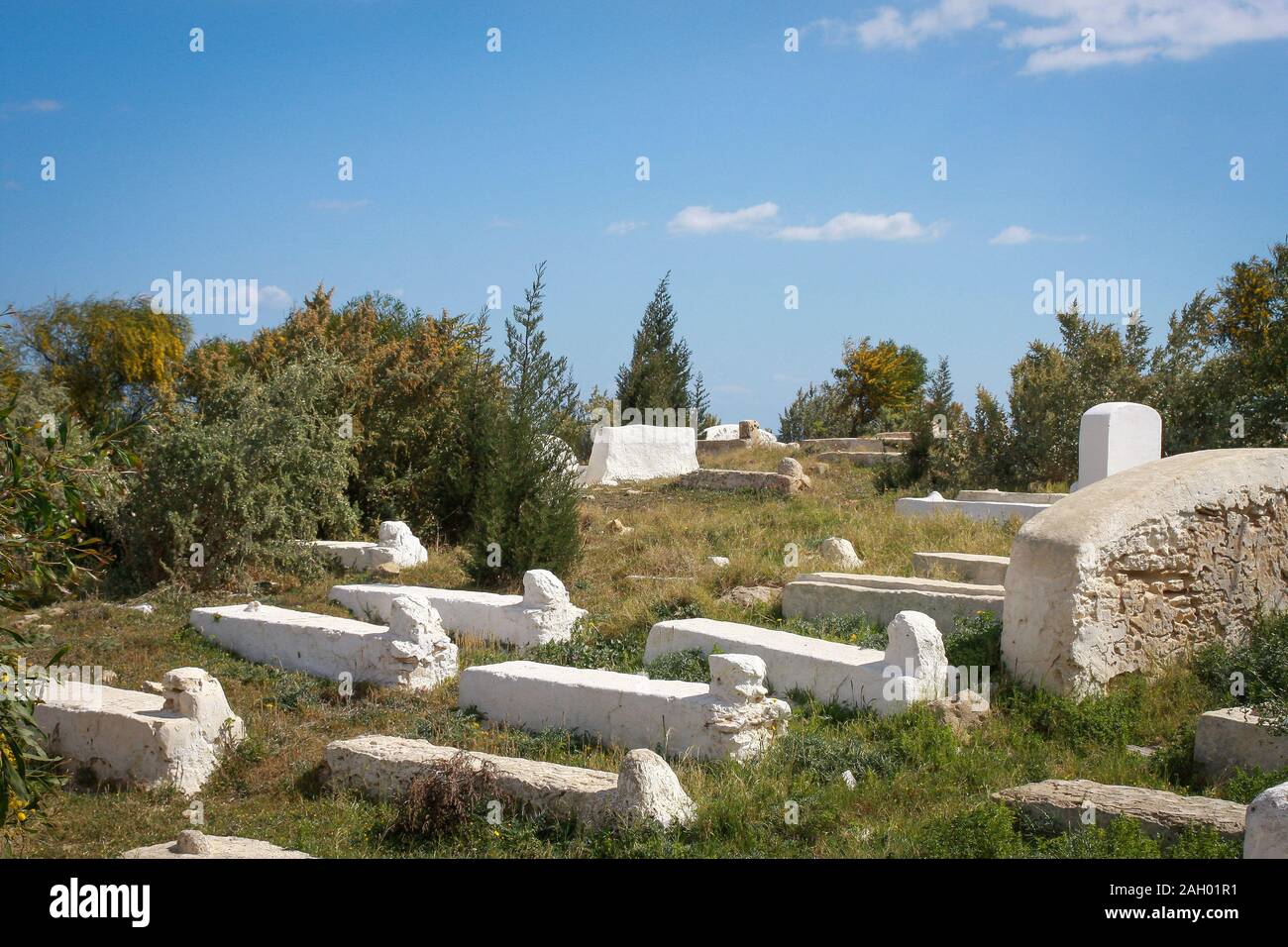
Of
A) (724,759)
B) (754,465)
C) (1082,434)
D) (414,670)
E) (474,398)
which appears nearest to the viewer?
(724,759)

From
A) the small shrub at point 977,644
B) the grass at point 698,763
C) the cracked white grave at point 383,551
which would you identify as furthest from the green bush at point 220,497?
the small shrub at point 977,644

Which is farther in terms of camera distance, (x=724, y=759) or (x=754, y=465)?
(x=754, y=465)

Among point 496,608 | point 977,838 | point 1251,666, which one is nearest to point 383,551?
point 496,608

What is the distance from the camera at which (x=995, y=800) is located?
5.74m

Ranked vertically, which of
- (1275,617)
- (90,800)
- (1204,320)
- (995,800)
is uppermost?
(1204,320)

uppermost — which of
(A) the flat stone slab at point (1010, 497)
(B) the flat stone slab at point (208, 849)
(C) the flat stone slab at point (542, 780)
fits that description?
→ (A) the flat stone slab at point (1010, 497)

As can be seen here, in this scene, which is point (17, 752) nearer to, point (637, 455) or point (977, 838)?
point (977, 838)

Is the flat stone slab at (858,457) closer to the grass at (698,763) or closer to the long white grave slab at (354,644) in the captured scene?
the grass at (698,763)

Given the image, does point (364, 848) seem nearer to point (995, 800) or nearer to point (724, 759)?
point (724, 759)

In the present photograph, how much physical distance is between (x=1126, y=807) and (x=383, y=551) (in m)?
9.81

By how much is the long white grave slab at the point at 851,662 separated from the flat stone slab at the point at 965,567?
269cm

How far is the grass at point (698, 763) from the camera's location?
5.50 m
